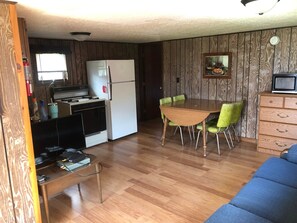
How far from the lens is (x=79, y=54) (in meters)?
4.80

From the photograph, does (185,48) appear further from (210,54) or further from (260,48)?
(260,48)

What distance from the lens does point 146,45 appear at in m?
6.03

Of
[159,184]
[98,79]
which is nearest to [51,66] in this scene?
[98,79]

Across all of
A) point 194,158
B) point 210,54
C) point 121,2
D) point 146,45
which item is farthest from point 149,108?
point 121,2

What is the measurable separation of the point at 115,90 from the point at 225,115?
212 cm

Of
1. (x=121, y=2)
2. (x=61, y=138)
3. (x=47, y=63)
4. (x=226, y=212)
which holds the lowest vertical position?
(x=226, y=212)

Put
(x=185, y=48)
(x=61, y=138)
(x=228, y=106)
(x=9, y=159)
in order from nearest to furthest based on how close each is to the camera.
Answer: (x=9, y=159) < (x=61, y=138) < (x=228, y=106) < (x=185, y=48)

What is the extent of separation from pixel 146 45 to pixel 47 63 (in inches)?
102

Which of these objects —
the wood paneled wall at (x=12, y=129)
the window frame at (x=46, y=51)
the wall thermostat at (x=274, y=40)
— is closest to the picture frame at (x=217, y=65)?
the wall thermostat at (x=274, y=40)

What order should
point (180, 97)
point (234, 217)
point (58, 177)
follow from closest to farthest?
point (234, 217), point (58, 177), point (180, 97)

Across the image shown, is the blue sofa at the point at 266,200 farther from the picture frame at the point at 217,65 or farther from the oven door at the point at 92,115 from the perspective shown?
the oven door at the point at 92,115

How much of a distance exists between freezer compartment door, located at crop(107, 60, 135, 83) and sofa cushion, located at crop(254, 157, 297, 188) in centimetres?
309

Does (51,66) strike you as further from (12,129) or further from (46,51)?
(12,129)

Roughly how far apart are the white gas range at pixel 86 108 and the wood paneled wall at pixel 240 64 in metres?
1.89
